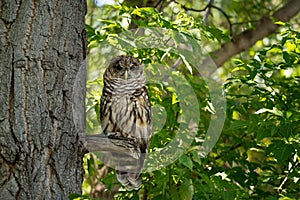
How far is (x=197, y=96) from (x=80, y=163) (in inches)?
49.4

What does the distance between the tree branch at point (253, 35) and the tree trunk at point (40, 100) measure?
3.11m

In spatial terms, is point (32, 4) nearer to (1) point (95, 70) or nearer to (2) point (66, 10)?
(2) point (66, 10)

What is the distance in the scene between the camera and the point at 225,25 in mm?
6684

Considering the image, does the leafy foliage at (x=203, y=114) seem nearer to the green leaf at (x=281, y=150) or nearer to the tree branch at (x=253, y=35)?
the green leaf at (x=281, y=150)

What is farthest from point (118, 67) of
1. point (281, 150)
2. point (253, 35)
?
point (253, 35)

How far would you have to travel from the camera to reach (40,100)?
2.74 metres

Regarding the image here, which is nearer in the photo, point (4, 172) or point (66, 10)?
point (4, 172)

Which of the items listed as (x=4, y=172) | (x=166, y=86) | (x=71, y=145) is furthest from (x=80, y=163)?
(x=166, y=86)

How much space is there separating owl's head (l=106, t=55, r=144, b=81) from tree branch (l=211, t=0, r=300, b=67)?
2.55 meters

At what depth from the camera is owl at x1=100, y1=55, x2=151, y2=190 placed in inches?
133

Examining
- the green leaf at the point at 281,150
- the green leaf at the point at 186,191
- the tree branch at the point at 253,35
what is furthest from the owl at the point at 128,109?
the tree branch at the point at 253,35

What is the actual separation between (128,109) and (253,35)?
9.17ft

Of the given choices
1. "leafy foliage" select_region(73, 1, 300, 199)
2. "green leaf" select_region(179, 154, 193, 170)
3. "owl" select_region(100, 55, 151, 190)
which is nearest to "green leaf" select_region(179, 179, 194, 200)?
"leafy foliage" select_region(73, 1, 300, 199)

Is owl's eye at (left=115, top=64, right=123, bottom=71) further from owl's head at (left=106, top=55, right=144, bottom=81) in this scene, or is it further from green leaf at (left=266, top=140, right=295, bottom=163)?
green leaf at (left=266, top=140, right=295, bottom=163)
